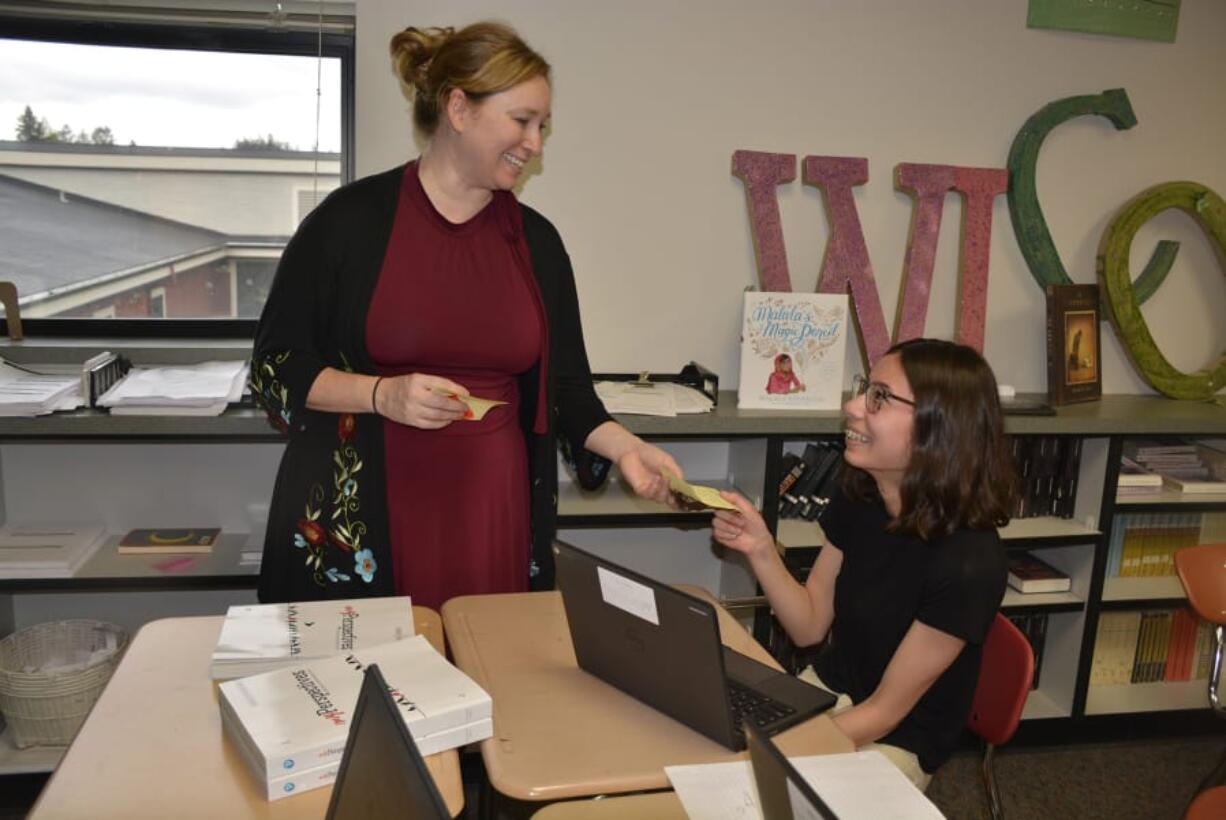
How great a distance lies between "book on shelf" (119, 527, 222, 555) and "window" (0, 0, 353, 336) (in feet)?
1.94

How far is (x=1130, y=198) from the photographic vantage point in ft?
11.5

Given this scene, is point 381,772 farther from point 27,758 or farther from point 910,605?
point 27,758

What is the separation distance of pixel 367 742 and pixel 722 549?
2.49 m

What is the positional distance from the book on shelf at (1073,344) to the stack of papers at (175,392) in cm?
241

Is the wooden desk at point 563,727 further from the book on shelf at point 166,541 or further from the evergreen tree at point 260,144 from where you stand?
the evergreen tree at point 260,144

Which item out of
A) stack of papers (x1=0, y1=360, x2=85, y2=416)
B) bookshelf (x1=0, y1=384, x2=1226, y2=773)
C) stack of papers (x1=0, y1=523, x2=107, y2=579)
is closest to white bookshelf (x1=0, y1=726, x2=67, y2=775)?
bookshelf (x1=0, y1=384, x2=1226, y2=773)

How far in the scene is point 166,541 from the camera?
9.64ft

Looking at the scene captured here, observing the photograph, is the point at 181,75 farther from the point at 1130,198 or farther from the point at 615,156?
the point at 1130,198

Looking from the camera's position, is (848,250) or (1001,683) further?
(848,250)

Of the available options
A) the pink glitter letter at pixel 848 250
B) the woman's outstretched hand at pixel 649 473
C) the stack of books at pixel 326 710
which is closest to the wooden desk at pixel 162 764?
the stack of books at pixel 326 710

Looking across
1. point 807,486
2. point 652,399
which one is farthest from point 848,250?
point 652,399

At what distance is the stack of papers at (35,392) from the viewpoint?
2.53 metres

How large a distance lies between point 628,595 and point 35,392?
1.83m

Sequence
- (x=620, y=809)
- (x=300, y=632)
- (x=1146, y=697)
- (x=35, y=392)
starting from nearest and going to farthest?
(x=620, y=809), (x=300, y=632), (x=35, y=392), (x=1146, y=697)
